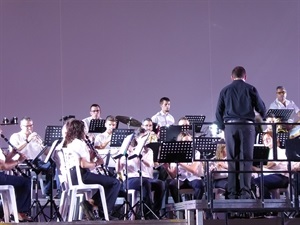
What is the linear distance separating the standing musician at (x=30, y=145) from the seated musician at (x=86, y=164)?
104 centimetres

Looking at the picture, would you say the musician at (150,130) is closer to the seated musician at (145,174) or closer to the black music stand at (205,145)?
the seated musician at (145,174)

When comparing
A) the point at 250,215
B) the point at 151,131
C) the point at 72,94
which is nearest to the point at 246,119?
the point at 250,215

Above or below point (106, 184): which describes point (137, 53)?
above

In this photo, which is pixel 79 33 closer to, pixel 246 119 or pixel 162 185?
pixel 162 185

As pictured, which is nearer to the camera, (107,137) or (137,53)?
(107,137)

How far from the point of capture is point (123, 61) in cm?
1464

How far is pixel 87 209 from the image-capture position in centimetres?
941

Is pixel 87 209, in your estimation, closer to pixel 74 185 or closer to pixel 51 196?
pixel 74 185

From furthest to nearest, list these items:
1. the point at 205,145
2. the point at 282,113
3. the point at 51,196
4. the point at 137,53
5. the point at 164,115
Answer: the point at 137,53, the point at 164,115, the point at 282,113, the point at 51,196, the point at 205,145

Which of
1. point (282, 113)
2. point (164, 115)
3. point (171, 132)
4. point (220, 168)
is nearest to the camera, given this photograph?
point (220, 168)

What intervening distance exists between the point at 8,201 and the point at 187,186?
325 cm

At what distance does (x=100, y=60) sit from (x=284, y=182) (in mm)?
4921

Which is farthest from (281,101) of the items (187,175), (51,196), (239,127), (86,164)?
(86,164)

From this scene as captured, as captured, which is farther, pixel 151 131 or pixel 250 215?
pixel 151 131
